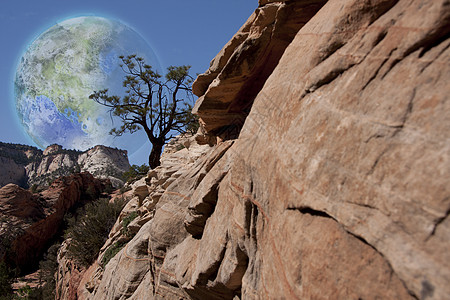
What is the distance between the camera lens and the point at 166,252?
7.58 metres

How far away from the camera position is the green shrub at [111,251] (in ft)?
38.5

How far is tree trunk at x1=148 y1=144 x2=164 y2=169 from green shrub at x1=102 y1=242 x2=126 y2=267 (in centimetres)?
633

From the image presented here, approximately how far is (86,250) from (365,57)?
16.7 metres

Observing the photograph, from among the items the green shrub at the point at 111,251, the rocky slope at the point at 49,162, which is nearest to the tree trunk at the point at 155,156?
the green shrub at the point at 111,251

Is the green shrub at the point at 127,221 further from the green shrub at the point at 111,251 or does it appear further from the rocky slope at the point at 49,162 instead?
the rocky slope at the point at 49,162

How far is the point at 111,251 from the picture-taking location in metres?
12.0

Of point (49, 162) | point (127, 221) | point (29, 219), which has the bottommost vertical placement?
point (127, 221)

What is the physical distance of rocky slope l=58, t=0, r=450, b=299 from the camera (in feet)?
7.14

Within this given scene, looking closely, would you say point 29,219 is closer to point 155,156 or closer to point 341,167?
point 155,156

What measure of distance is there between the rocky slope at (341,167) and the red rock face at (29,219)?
22696mm

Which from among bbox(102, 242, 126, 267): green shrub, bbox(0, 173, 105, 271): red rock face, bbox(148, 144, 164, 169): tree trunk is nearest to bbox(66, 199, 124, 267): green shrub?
bbox(102, 242, 126, 267): green shrub

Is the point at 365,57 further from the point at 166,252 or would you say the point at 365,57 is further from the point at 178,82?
the point at 178,82

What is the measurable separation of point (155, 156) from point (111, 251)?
7.05 meters

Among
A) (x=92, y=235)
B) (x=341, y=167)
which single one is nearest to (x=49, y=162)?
(x=92, y=235)
